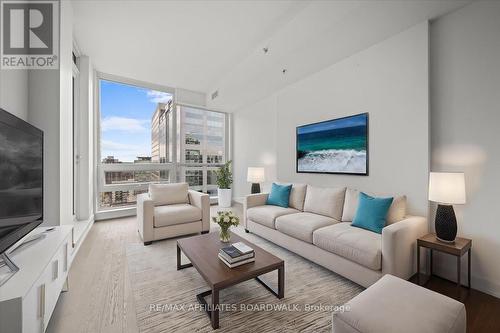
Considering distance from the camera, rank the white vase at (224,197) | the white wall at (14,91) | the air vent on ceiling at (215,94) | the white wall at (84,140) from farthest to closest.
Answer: the white vase at (224,197), the air vent on ceiling at (215,94), the white wall at (84,140), the white wall at (14,91)

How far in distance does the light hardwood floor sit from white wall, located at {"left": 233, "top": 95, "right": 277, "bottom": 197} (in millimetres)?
3029

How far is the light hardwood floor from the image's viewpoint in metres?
1.63

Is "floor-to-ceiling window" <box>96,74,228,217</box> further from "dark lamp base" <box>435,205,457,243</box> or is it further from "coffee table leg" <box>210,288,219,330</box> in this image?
"dark lamp base" <box>435,205,457,243</box>

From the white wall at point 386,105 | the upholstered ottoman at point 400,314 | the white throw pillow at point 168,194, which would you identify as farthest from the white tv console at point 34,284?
the white wall at point 386,105

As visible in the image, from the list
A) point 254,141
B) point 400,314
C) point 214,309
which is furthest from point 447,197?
point 254,141

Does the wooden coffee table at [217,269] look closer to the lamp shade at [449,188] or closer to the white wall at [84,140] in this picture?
the lamp shade at [449,188]

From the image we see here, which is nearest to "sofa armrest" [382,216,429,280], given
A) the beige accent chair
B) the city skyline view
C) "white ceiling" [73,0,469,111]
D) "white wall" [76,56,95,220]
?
"white ceiling" [73,0,469,111]

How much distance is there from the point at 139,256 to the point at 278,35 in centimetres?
342

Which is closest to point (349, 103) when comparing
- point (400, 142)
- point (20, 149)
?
point (400, 142)

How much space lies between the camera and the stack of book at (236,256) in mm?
1848

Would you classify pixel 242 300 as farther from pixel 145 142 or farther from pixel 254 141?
pixel 145 142

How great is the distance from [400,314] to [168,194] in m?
3.44

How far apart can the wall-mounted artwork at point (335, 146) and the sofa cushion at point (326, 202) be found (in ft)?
1.20

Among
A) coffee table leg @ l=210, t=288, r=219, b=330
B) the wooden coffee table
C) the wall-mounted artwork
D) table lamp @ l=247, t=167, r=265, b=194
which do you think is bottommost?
coffee table leg @ l=210, t=288, r=219, b=330
